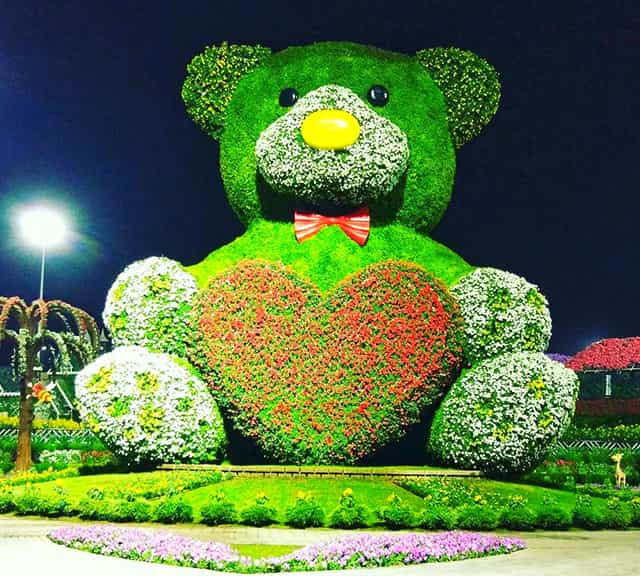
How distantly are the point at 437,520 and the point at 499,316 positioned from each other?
154 inches

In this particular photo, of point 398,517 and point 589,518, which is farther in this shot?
point 589,518

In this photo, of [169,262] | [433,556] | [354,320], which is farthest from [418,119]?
[433,556]

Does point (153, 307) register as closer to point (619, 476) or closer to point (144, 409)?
point (144, 409)

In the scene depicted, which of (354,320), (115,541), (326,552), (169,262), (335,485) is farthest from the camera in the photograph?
(169,262)

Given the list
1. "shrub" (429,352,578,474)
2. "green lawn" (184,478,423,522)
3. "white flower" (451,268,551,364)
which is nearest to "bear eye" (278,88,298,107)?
"white flower" (451,268,551,364)

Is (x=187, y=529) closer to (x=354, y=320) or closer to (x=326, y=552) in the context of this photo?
(x=326, y=552)

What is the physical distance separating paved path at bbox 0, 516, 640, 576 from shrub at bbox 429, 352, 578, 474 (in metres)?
2.60

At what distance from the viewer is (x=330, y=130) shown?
12250 mm

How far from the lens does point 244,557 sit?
746 centimetres

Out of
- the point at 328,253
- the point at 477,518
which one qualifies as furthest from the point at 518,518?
the point at 328,253

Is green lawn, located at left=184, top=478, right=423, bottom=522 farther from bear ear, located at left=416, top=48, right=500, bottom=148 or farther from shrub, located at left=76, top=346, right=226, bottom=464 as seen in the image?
bear ear, located at left=416, top=48, right=500, bottom=148

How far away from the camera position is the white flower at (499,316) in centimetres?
1245

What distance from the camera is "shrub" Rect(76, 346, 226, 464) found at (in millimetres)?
11992

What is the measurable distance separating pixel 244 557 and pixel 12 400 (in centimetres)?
2160
